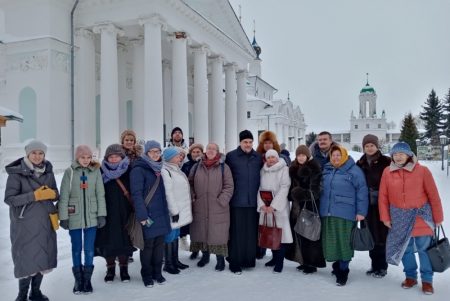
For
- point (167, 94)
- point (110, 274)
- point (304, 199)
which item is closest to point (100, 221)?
point (110, 274)

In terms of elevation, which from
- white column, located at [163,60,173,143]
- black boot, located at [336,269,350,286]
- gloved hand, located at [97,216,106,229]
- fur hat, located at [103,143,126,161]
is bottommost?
black boot, located at [336,269,350,286]

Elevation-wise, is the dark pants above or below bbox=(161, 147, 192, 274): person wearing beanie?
below

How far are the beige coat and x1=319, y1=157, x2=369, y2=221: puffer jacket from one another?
1.95 ft

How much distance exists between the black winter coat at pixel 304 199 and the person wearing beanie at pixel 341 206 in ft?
0.54

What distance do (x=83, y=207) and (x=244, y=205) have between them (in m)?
2.33

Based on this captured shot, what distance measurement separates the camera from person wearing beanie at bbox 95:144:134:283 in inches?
197

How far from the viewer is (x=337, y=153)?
17.4 feet

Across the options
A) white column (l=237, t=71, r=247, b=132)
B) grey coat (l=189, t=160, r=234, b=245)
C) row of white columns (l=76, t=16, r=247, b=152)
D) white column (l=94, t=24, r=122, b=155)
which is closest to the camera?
grey coat (l=189, t=160, r=234, b=245)

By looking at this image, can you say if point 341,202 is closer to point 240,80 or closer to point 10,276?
point 10,276

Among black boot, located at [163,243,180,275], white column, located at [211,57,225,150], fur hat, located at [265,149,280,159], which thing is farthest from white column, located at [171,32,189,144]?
fur hat, located at [265,149,280,159]

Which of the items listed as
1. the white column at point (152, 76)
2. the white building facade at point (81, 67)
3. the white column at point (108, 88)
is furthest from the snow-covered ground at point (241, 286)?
the white building facade at point (81, 67)

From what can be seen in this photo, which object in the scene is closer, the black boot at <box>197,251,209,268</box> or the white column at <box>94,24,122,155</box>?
the black boot at <box>197,251,209,268</box>

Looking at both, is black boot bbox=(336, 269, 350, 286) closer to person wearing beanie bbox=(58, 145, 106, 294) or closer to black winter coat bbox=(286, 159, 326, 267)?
black winter coat bbox=(286, 159, 326, 267)

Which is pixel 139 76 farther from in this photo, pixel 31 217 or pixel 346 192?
pixel 346 192
